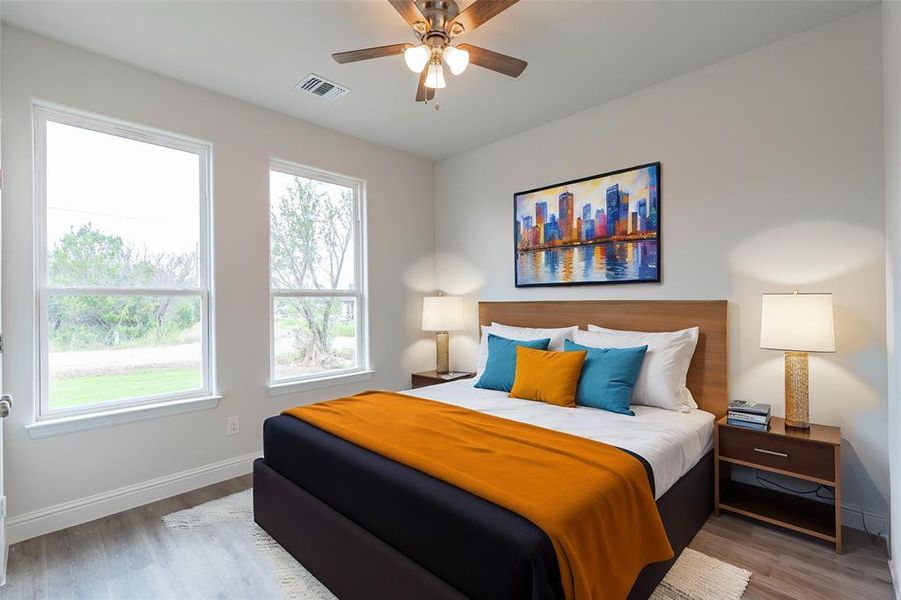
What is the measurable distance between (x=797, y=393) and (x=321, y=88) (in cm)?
345

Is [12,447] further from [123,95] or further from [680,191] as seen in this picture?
[680,191]

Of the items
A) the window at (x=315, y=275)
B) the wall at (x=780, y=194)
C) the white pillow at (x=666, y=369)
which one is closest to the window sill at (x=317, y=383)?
the window at (x=315, y=275)

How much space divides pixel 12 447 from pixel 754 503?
13.3 feet

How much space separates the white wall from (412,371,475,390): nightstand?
0.67ft

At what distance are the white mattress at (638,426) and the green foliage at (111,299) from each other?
176cm

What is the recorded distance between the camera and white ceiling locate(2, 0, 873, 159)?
2273mm

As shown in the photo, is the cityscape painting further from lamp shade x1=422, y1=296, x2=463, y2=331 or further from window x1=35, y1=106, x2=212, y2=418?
window x1=35, y1=106, x2=212, y2=418

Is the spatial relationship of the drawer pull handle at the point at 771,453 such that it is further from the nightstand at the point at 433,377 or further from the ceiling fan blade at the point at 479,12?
the ceiling fan blade at the point at 479,12

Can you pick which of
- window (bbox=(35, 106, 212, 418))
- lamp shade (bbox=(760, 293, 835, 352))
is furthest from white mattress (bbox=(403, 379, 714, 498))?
window (bbox=(35, 106, 212, 418))

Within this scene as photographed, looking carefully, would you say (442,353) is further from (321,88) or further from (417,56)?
(417,56)

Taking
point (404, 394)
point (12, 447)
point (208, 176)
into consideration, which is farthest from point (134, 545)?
point (208, 176)

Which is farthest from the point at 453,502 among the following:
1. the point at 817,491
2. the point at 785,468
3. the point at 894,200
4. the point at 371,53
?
the point at 817,491

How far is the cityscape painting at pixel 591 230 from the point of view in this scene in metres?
3.14

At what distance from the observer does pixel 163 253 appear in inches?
117
